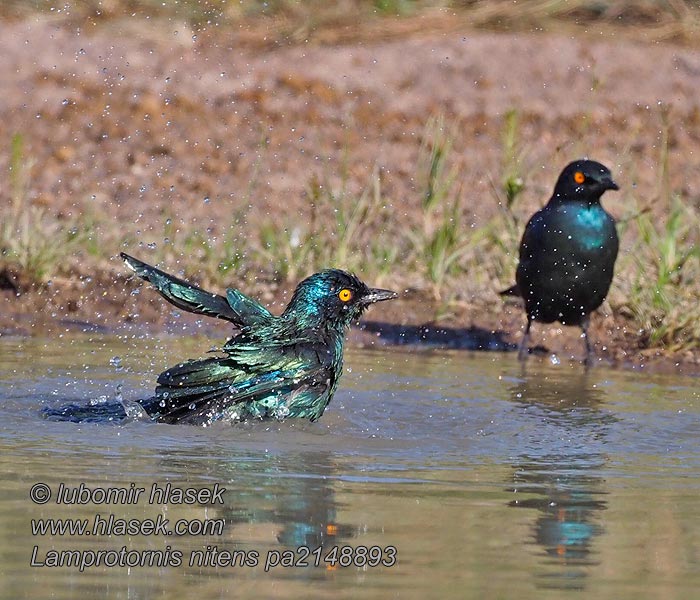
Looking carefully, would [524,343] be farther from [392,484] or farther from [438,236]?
[392,484]

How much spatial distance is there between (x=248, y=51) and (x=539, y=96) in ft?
8.89

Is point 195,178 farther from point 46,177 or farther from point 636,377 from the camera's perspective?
point 636,377

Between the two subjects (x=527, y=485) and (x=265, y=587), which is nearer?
(x=265, y=587)

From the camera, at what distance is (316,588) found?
4.24 m

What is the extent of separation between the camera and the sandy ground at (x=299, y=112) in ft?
42.4

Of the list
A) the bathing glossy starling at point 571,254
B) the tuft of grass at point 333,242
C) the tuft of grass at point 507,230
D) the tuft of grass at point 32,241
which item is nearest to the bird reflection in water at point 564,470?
the bathing glossy starling at point 571,254

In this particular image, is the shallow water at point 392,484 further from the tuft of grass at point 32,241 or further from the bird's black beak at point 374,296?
the tuft of grass at point 32,241

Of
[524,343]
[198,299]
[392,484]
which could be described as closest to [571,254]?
[524,343]

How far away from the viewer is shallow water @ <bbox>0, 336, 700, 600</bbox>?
4.36 meters

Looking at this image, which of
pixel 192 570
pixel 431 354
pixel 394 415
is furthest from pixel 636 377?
pixel 192 570

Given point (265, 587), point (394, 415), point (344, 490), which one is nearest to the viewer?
point (265, 587)

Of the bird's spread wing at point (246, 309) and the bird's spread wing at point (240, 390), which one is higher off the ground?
the bird's spread wing at point (246, 309)

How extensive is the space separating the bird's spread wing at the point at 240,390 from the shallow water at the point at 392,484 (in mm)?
107

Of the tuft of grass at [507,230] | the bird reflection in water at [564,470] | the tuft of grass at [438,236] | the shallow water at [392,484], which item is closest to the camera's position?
the shallow water at [392,484]
